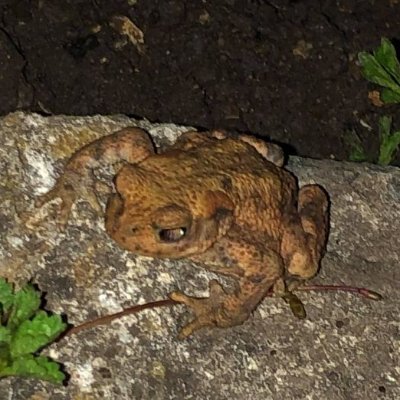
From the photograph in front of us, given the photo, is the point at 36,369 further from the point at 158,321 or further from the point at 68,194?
the point at 68,194

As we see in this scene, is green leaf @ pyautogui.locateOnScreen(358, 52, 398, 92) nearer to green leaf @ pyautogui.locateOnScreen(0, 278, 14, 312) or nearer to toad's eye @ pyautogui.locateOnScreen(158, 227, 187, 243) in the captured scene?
toad's eye @ pyautogui.locateOnScreen(158, 227, 187, 243)

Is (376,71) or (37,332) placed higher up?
(376,71)

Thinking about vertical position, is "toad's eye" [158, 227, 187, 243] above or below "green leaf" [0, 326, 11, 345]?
above

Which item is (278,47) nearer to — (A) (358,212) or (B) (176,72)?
(B) (176,72)

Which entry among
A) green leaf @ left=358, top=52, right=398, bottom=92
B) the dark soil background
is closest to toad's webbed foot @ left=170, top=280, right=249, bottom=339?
green leaf @ left=358, top=52, right=398, bottom=92

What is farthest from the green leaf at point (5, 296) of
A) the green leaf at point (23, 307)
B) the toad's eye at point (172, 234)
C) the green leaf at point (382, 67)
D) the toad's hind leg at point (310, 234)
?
the green leaf at point (382, 67)

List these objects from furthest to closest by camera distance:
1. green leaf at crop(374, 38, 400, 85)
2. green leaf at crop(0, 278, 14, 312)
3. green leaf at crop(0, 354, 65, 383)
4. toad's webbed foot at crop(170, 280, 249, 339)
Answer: green leaf at crop(374, 38, 400, 85)
toad's webbed foot at crop(170, 280, 249, 339)
green leaf at crop(0, 278, 14, 312)
green leaf at crop(0, 354, 65, 383)

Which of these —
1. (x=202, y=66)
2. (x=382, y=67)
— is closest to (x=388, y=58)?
(x=382, y=67)

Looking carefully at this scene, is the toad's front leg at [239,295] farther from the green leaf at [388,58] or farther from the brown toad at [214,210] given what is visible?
the green leaf at [388,58]
